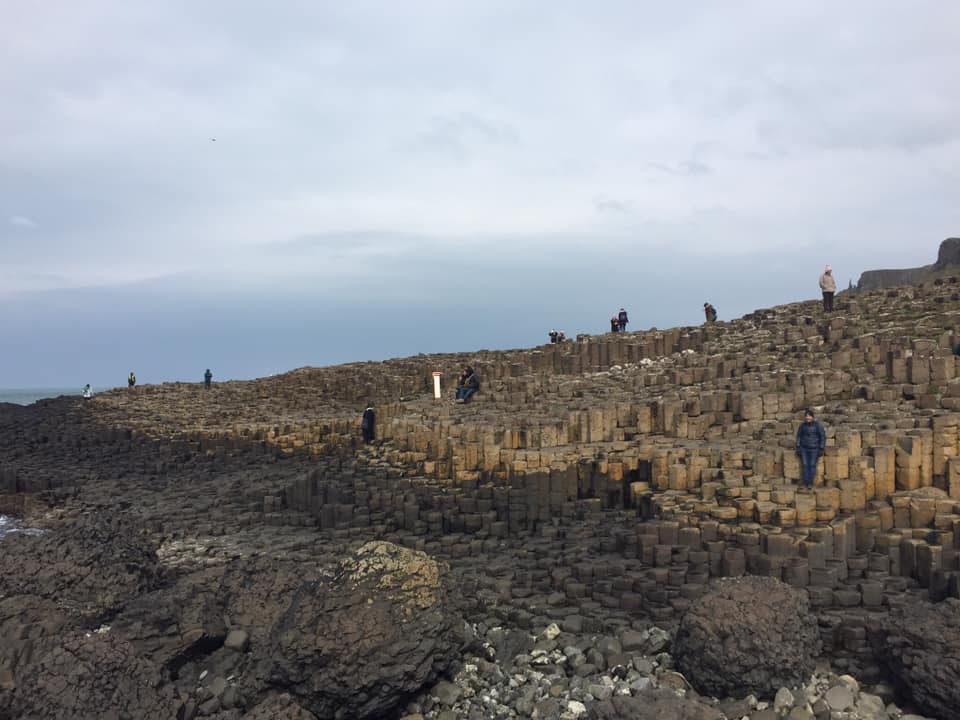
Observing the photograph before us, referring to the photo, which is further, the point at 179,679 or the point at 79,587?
the point at 79,587

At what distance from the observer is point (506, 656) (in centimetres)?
944

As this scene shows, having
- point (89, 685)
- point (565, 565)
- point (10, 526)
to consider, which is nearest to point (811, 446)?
point (565, 565)

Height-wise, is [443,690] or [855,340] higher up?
[855,340]

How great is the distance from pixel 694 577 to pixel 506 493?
4.74 meters

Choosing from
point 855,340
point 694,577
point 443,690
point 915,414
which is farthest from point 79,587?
point 855,340

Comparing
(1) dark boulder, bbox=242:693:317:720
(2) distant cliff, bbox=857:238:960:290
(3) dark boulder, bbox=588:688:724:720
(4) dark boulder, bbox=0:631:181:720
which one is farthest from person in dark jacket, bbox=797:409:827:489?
(2) distant cliff, bbox=857:238:960:290

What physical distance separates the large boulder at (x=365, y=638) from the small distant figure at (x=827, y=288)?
1786cm

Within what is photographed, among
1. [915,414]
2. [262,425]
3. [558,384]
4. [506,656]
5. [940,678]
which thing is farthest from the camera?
[262,425]

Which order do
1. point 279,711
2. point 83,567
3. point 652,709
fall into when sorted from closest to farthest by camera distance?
1. point 652,709
2. point 279,711
3. point 83,567

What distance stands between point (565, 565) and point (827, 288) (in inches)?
594

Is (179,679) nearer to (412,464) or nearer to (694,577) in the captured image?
(694,577)

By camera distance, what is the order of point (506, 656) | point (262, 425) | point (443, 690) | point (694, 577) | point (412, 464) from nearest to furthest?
1. point (443, 690)
2. point (506, 656)
3. point (694, 577)
4. point (412, 464)
5. point (262, 425)

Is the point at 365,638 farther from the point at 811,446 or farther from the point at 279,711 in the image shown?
the point at 811,446

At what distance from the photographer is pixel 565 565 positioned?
11656 millimetres
